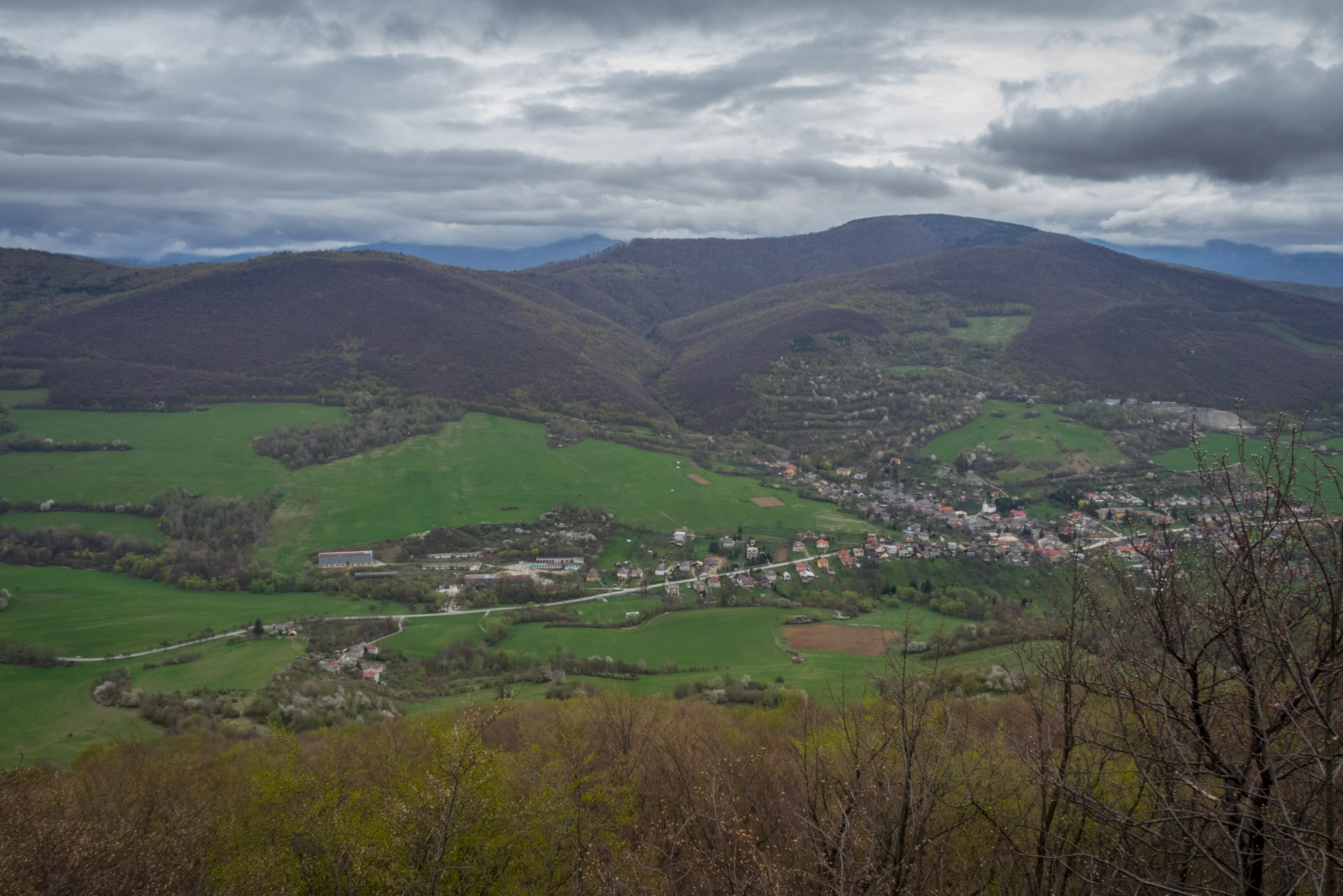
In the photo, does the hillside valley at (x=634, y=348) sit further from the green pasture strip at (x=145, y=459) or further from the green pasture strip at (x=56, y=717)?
the green pasture strip at (x=56, y=717)

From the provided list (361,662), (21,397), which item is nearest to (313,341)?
(21,397)

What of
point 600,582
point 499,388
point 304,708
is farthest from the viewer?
point 499,388

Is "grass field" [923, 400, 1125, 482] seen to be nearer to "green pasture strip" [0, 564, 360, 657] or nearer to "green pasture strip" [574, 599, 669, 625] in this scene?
"green pasture strip" [574, 599, 669, 625]

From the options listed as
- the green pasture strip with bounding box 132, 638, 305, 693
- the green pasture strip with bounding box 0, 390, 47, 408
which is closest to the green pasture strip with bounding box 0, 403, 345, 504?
the green pasture strip with bounding box 0, 390, 47, 408

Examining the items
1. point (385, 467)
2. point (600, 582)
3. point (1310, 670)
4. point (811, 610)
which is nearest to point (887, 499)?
point (811, 610)

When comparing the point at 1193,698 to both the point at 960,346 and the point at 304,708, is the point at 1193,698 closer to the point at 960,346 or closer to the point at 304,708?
the point at 304,708

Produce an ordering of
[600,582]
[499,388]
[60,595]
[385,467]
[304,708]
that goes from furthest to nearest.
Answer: [499,388]
[385,467]
[600,582]
[60,595]
[304,708]

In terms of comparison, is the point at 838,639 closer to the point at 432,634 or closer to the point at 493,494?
the point at 432,634

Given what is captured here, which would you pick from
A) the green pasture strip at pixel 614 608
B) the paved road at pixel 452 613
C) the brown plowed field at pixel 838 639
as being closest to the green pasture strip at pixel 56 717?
the paved road at pixel 452 613
